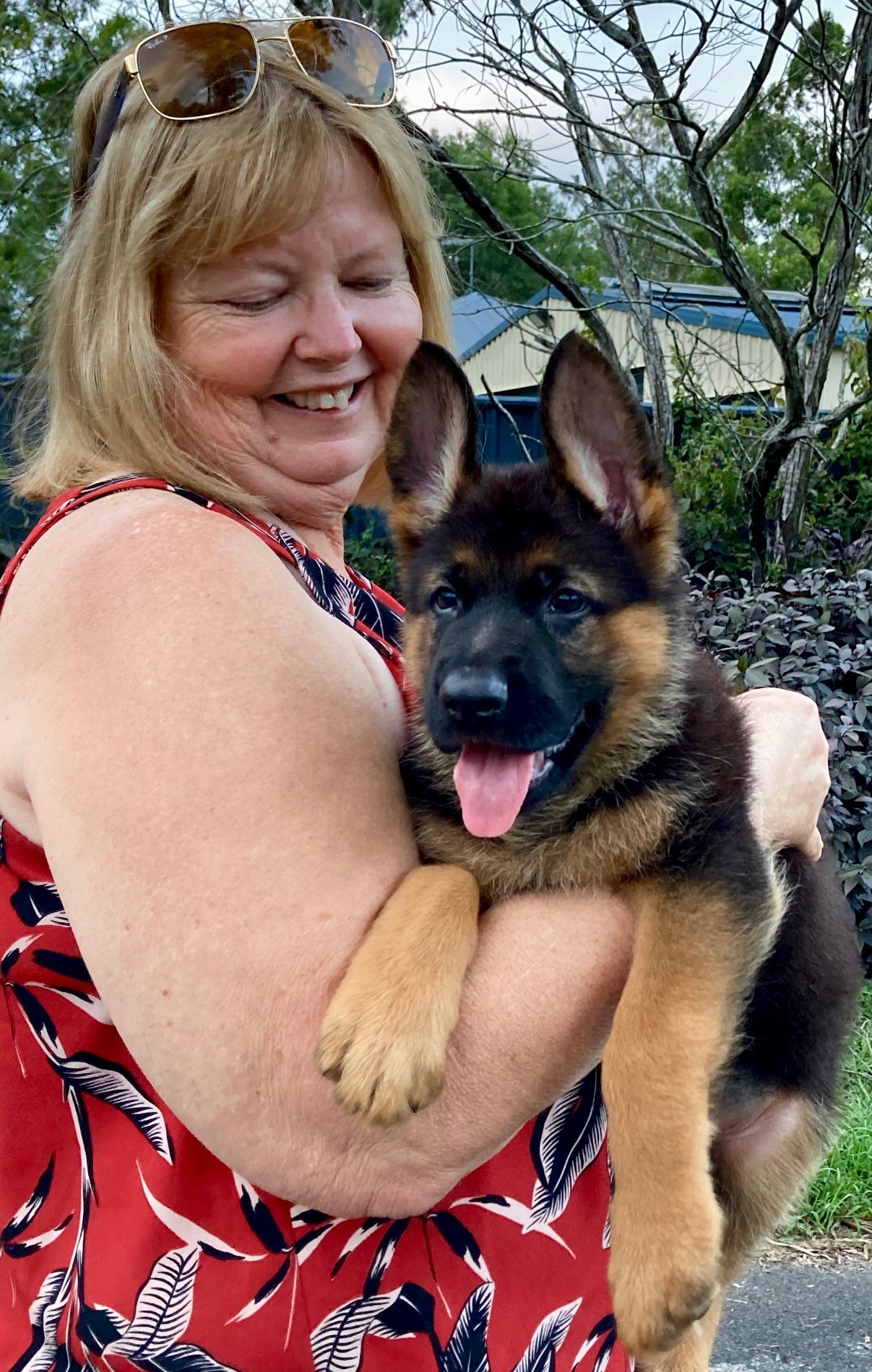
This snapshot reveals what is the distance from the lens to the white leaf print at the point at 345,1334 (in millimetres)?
1618

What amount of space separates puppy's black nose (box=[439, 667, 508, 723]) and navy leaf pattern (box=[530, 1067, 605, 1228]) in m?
0.63

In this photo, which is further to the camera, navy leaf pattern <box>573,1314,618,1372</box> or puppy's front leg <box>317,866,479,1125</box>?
navy leaf pattern <box>573,1314,618,1372</box>

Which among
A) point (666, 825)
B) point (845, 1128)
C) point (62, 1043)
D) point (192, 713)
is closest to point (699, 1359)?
point (666, 825)

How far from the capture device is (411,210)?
2459 millimetres

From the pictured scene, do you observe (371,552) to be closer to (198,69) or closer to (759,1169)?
(759,1169)

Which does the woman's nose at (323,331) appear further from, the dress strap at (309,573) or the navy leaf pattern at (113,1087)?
the navy leaf pattern at (113,1087)

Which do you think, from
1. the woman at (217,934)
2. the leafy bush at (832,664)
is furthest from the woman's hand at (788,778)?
the leafy bush at (832,664)

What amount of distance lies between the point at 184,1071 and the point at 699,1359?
4.98ft

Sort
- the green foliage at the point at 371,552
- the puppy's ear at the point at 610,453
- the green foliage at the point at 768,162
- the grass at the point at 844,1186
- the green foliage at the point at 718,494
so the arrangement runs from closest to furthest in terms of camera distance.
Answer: the puppy's ear at the point at 610,453, the grass at the point at 844,1186, the green foliage at the point at 768,162, the green foliage at the point at 718,494, the green foliage at the point at 371,552

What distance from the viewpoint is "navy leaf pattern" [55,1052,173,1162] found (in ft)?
5.46

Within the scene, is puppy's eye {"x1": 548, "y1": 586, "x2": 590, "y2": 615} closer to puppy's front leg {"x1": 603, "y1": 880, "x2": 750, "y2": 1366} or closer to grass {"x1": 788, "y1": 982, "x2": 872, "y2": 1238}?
puppy's front leg {"x1": 603, "y1": 880, "x2": 750, "y2": 1366}

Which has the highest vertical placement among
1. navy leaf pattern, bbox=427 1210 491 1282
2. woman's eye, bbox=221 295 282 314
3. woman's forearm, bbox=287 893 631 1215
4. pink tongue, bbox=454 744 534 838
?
woman's eye, bbox=221 295 282 314

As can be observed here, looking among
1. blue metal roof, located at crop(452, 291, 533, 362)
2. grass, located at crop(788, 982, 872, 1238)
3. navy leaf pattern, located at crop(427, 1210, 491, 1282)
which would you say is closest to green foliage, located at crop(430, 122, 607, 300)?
blue metal roof, located at crop(452, 291, 533, 362)

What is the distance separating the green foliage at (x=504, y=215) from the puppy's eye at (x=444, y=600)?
1100 mm
